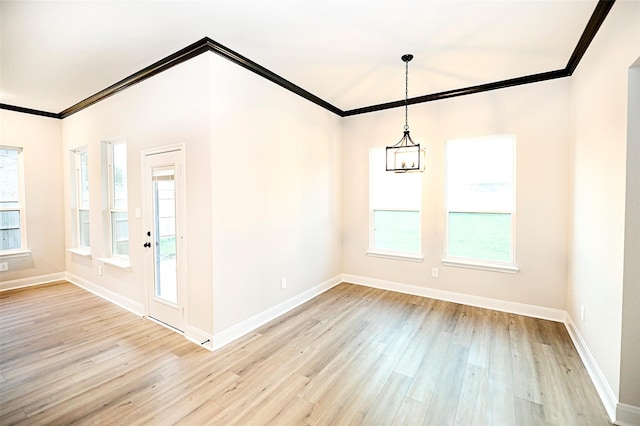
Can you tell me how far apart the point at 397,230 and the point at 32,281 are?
20.0ft

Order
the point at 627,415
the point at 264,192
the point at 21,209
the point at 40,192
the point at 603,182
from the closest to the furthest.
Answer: the point at 627,415 → the point at 603,182 → the point at 264,192 → the point at 21,209 → the point at 40,192

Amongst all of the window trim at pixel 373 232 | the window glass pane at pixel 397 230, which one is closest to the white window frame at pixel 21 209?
the window trim at pixel 373 232

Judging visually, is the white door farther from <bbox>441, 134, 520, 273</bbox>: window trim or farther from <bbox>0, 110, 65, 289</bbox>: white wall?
<bbox>441, 134, 520, 273</bbox>: window trim

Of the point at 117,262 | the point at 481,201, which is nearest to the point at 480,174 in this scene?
the point at 481,201

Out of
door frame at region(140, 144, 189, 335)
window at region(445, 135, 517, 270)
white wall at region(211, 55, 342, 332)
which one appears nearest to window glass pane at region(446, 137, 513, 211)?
window at region(445, 135, 517, 270)

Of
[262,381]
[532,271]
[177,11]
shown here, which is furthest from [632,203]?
[177,11]

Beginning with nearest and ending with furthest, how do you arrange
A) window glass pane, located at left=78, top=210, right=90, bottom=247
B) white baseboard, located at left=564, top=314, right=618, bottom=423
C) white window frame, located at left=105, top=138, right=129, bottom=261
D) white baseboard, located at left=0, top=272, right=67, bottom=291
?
white baseboard, located at left=564, top=314, right=618, bottom=423 → white window frame, located at left=105, top=138, right=129, bottom=261 → white baseboard, located at left=0, top=272, right=67, bottom=291 → window glass pane, located at left=78, top=210, right=90, bottom=247

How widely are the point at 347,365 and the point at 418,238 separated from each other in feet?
7.89

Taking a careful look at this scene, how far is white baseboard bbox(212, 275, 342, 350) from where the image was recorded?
283cm

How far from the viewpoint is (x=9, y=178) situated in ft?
15.1

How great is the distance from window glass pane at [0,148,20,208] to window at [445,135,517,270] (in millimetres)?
6805

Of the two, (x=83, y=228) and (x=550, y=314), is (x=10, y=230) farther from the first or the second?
(x=550, y=314)

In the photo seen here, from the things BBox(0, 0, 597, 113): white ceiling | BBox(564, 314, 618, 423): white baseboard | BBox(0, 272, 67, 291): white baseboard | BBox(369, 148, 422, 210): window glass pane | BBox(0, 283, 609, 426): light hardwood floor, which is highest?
BBox(0, 0, 597, 113): white ceiling

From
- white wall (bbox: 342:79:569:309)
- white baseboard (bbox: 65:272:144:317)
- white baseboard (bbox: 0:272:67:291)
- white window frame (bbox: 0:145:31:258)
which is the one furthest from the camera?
white window frame (bbox: 0:145:31:258)
